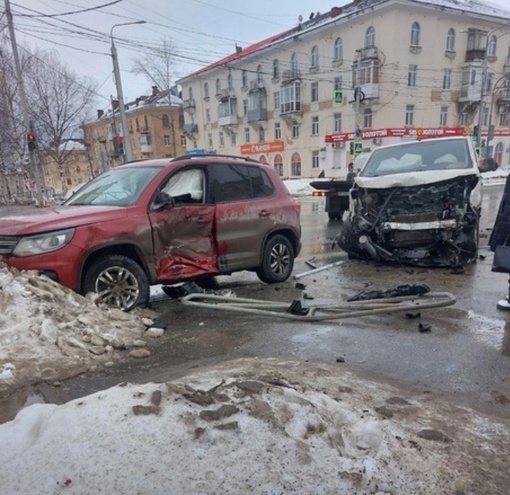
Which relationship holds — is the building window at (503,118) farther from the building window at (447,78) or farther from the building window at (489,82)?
the building window at (447,78)

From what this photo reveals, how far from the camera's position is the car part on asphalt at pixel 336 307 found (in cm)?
486

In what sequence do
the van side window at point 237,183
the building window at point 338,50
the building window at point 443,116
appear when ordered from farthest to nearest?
the building window at point 443,116 < the building window at point 338,50 < the van side window at point 237,183

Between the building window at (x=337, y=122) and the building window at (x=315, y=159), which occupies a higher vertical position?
the building window at (x=337, y=122)

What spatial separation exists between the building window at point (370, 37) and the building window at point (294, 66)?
8.47 metres

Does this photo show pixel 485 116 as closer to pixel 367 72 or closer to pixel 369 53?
pixel 367 72

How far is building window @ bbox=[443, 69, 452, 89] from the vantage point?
126ft

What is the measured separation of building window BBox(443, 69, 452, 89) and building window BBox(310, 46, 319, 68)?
37.0ft

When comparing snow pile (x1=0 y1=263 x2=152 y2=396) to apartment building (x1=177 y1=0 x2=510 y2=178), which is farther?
apartment building (x1=177 y1=0 x2=510 y2=178)

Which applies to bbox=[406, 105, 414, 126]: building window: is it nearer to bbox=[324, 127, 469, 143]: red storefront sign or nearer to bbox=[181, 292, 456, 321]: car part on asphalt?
bbox=[324, 127, 469, 143]: red storefront sign

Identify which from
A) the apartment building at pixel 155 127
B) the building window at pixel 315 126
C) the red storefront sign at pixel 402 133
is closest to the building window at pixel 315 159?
the building window at pixel 315 126

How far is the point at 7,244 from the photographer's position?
4.49 m

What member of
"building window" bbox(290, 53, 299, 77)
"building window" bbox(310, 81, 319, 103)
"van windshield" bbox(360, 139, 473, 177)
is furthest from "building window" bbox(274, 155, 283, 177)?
"van windshield" bbox(360, 139, 473, 177)

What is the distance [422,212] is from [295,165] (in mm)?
38345

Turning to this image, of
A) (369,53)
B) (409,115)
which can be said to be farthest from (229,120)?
(409,115)
